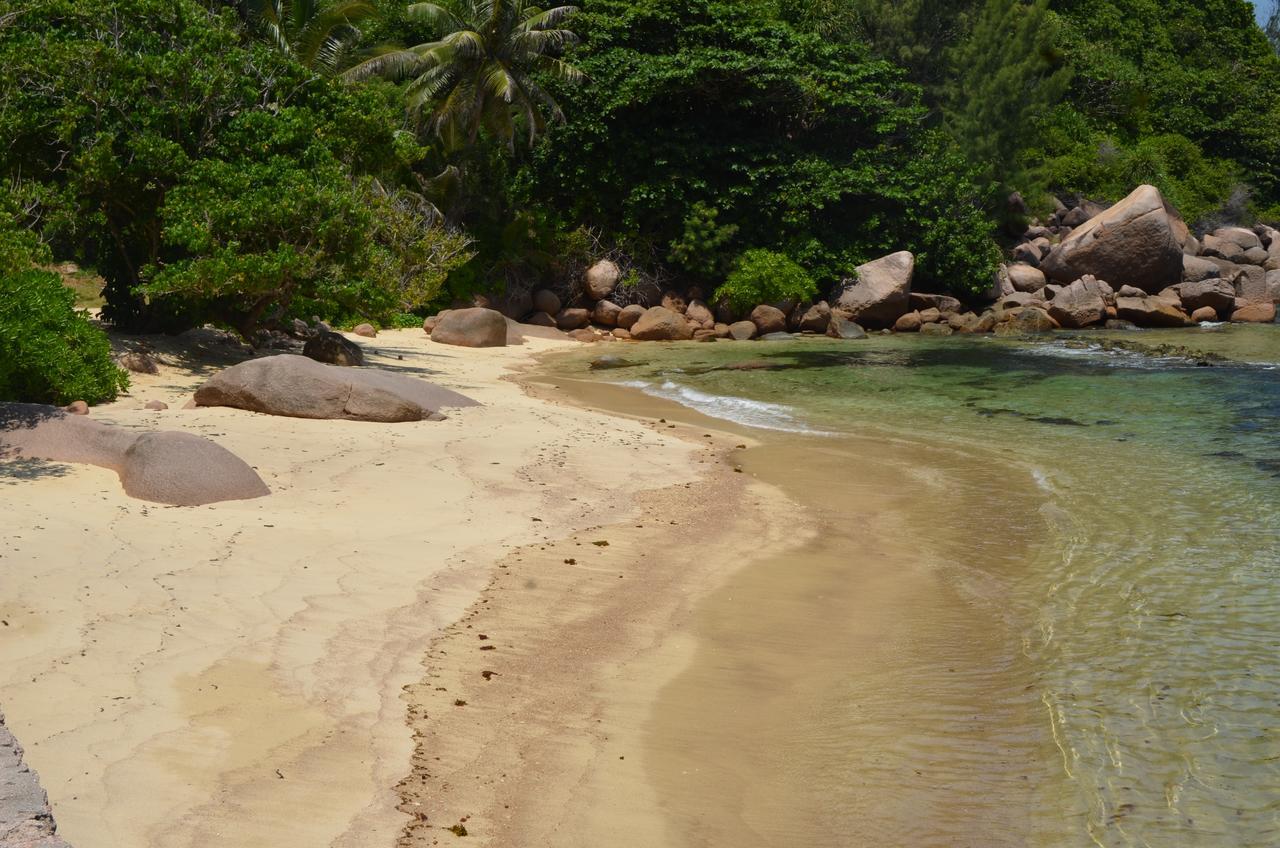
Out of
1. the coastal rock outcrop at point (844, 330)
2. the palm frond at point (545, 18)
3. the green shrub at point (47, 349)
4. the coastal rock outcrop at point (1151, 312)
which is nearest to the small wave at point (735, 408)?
the green shrub at point (47, 349)

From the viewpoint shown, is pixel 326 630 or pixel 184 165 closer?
pixel 326 630

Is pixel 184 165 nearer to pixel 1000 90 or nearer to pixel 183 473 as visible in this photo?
pixel 183 473

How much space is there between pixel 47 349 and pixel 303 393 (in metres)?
2.81

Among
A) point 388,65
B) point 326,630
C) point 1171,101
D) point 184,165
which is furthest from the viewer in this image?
point 1171,101

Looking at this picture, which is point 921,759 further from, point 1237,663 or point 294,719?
point 294,719

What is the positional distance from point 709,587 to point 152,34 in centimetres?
1473

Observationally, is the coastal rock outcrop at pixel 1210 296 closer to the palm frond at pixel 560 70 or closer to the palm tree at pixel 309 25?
the palm frond at pixel 560 70

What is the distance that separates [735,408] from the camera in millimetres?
19484

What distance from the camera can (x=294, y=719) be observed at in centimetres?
580

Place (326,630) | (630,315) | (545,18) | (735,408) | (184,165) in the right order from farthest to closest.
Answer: (630,315)
(545,18)
(735,408)
(184,165)
(326,630)

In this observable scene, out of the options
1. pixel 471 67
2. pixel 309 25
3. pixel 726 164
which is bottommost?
pixel 726 164

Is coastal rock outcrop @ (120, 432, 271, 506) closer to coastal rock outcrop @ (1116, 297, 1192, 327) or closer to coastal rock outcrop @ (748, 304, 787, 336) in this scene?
coastal rock outcrop @ (748, 304, 787, 336)

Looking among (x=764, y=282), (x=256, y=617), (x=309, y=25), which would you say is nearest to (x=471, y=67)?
(x=309, y=25)

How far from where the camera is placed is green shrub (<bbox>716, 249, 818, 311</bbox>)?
34875mm
